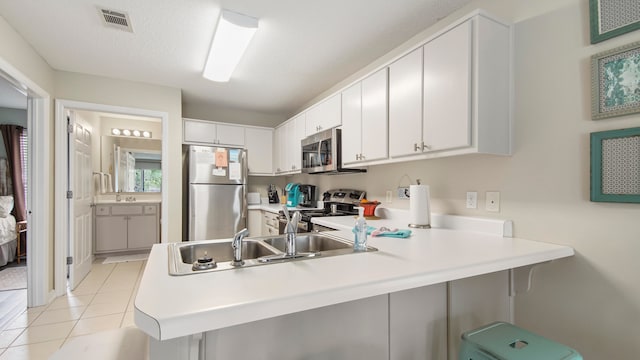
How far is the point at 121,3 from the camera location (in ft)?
6.31

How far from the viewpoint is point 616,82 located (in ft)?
4.13

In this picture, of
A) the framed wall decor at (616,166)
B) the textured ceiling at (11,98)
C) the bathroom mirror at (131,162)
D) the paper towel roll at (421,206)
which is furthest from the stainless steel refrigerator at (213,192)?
the framed wall decor at (616,166)

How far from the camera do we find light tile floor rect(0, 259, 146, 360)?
204 centimetres

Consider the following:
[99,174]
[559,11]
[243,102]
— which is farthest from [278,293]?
[99,174]

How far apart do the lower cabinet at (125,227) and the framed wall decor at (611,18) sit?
18.0 ft

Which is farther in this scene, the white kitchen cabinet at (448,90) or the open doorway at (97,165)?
the open doorway at (97,165)

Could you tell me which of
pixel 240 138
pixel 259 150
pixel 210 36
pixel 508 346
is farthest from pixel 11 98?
pixel 508 346

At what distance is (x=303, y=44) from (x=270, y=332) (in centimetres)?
226

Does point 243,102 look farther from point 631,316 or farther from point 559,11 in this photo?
point 631,316

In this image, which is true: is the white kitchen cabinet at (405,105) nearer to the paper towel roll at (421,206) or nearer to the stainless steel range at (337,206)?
the paper towel roll at (421,206)

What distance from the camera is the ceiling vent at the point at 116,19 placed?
202 centimetres

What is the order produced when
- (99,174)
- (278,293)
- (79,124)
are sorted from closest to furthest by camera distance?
(278,293)
(79,124)
(99,174)

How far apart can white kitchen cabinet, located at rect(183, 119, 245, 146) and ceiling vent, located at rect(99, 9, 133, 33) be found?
1.78 meters

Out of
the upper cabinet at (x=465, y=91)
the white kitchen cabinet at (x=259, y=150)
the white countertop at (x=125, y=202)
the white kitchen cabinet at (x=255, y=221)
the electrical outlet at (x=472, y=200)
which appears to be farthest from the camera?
the white countertop at (x=125, y=202)
